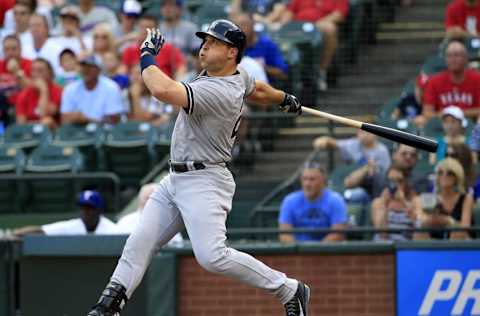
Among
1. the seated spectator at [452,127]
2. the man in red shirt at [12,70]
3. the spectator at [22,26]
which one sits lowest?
the seated spectator at [452,127]

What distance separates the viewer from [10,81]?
13773 mm

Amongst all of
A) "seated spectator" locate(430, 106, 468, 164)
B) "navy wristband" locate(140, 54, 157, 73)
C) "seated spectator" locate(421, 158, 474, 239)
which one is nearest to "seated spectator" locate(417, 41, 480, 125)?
"seated spectator" locate(430, 106, 468, 164)

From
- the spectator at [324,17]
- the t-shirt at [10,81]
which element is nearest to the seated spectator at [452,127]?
the spectator at [324,17]

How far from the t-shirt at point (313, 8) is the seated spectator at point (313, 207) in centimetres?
354

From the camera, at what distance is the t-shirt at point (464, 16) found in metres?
12.7

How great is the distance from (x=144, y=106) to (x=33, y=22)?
81.5 inches

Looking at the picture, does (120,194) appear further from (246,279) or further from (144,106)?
(246,279)

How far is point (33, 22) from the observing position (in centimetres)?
1428

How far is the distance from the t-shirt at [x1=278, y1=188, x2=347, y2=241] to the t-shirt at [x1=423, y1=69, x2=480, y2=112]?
1711mm

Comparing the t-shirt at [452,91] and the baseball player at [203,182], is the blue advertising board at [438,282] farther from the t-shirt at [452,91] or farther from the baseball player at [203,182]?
the t-shirt at [452,91]

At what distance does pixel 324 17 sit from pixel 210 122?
675 centimetres

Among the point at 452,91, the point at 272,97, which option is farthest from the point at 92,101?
the point at 272,97

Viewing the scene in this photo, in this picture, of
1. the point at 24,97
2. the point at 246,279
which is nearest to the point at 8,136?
the point at 24,97

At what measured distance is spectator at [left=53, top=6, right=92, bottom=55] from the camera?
559 inches
